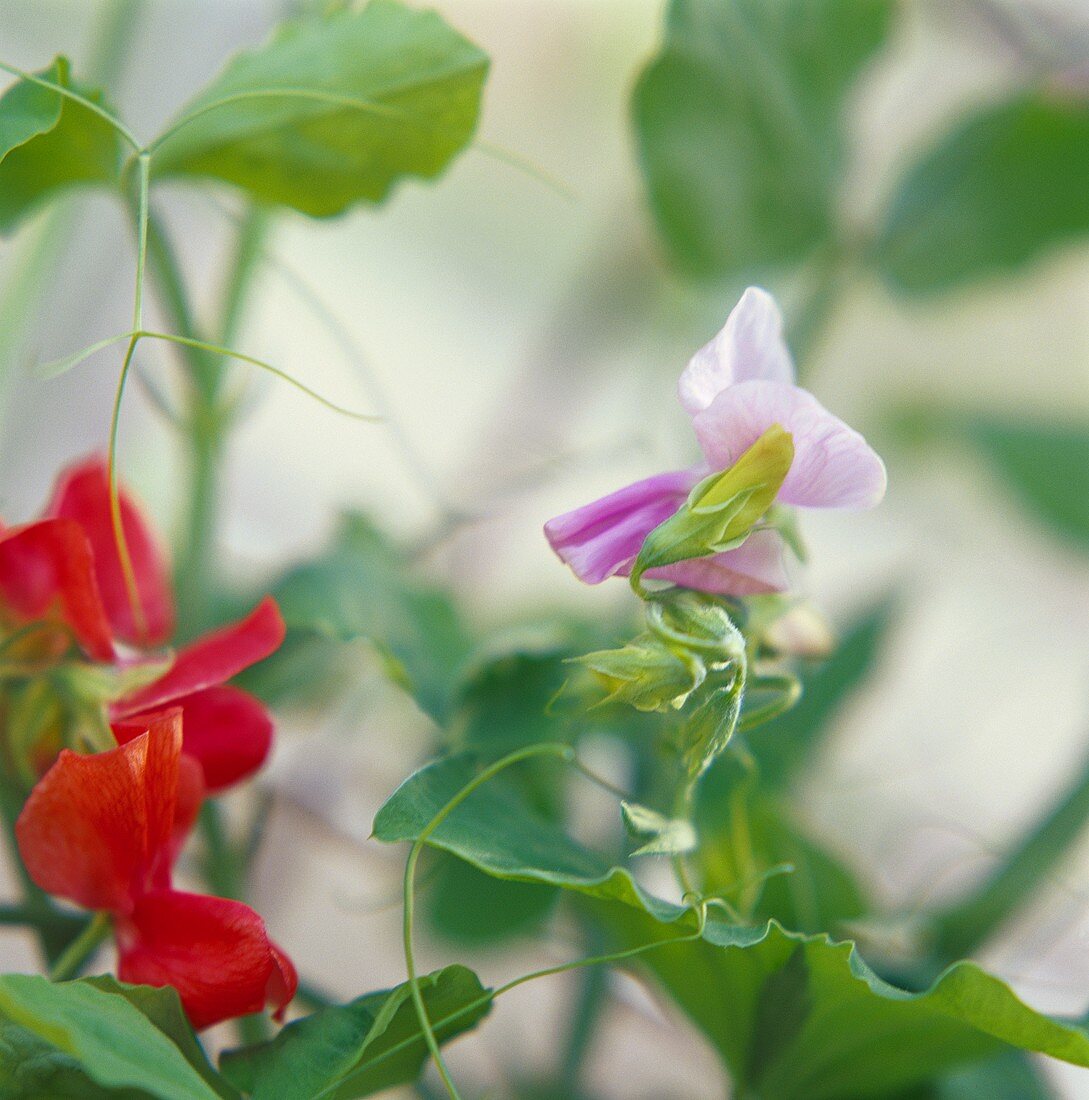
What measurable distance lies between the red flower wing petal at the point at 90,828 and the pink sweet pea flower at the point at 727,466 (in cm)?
9

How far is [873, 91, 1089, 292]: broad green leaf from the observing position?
54cm

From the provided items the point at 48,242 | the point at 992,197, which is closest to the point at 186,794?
the point at 48,242

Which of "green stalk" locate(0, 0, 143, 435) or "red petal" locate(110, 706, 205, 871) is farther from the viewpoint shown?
"green stalk" locate(0, 0, 143, 435)

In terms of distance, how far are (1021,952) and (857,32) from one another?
420mm

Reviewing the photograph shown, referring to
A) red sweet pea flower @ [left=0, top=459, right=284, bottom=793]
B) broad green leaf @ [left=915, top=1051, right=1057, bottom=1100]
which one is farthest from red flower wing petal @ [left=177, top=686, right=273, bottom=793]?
broad green leaf @ [left=915, top=1051, right=1057, bottom=1100]

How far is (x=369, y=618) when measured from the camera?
1.10 feet

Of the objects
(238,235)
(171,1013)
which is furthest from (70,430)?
(171,1013)

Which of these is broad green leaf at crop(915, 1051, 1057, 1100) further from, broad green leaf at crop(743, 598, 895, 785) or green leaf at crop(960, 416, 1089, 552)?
green leaf at crop(960, 416, 1089, 552)

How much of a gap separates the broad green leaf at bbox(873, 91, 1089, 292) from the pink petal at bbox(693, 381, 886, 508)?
0.39m

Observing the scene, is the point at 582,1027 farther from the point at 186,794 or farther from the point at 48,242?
the point at 48,242

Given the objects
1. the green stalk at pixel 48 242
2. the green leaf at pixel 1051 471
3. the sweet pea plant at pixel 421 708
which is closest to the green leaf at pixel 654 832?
the sweet pea plant at pixel 421 708

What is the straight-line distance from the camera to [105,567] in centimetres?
30

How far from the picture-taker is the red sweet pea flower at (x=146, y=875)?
0.21m

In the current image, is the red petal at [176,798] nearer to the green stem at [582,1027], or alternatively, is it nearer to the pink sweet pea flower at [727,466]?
the pink sweet pea flower at [727,466]
